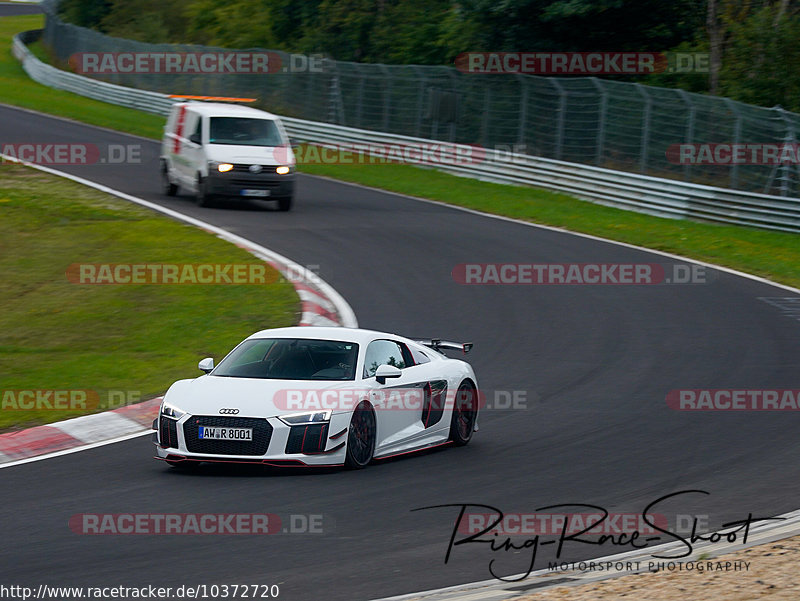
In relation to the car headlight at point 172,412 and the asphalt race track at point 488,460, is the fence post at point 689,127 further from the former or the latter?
the car headlight at point 172,412

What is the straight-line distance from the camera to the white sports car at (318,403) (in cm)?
957

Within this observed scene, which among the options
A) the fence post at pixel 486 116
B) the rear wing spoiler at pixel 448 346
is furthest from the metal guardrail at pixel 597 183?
the rear wing spoiler at pixel 448 346

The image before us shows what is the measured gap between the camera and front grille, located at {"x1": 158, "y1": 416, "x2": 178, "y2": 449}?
9688 mm

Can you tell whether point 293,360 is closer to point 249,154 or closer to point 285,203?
point 249,154

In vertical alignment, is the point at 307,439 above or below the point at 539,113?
below

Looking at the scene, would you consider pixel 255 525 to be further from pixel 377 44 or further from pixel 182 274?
pixel 377 44

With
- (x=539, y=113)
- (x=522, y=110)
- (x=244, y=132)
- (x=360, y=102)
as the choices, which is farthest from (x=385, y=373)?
(x=360, y=102)

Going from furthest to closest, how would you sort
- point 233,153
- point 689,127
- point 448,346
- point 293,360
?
point 689,127 → point 233,153 → point 448,346 → point 293,360

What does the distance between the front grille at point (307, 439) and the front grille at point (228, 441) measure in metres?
0.18

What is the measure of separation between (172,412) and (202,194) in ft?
53.5

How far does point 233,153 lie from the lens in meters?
24.8

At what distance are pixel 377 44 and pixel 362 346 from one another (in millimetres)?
37497

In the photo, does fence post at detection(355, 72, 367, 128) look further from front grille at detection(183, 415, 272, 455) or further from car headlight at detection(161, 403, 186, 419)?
front grille at detection(183, 415, 272, 455)

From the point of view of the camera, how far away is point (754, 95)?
3108 centimetres
